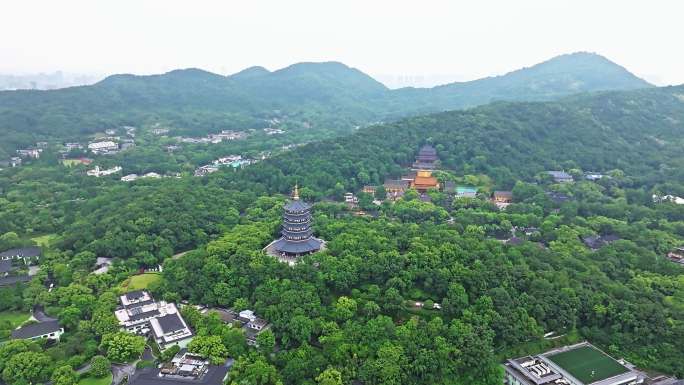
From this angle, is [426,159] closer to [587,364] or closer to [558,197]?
[558,197]

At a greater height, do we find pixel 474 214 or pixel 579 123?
pixel 579 123

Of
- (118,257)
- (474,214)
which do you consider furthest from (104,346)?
(474,214)

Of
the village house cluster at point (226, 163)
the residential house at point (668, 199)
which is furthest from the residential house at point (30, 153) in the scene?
the residential house at point (668, 199)

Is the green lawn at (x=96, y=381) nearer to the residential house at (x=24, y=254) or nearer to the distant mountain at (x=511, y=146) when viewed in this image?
the residential house at (x=24, y=254)

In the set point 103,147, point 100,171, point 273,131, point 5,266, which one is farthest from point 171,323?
point 273,131

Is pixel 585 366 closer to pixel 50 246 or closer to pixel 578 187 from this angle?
pixel 578 187

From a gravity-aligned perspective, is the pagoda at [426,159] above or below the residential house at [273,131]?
below

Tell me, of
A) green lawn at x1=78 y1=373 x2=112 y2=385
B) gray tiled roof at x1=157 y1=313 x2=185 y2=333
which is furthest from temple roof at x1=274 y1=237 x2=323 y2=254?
green lawn at x1=78 y1=373 x2=112 y2=385
